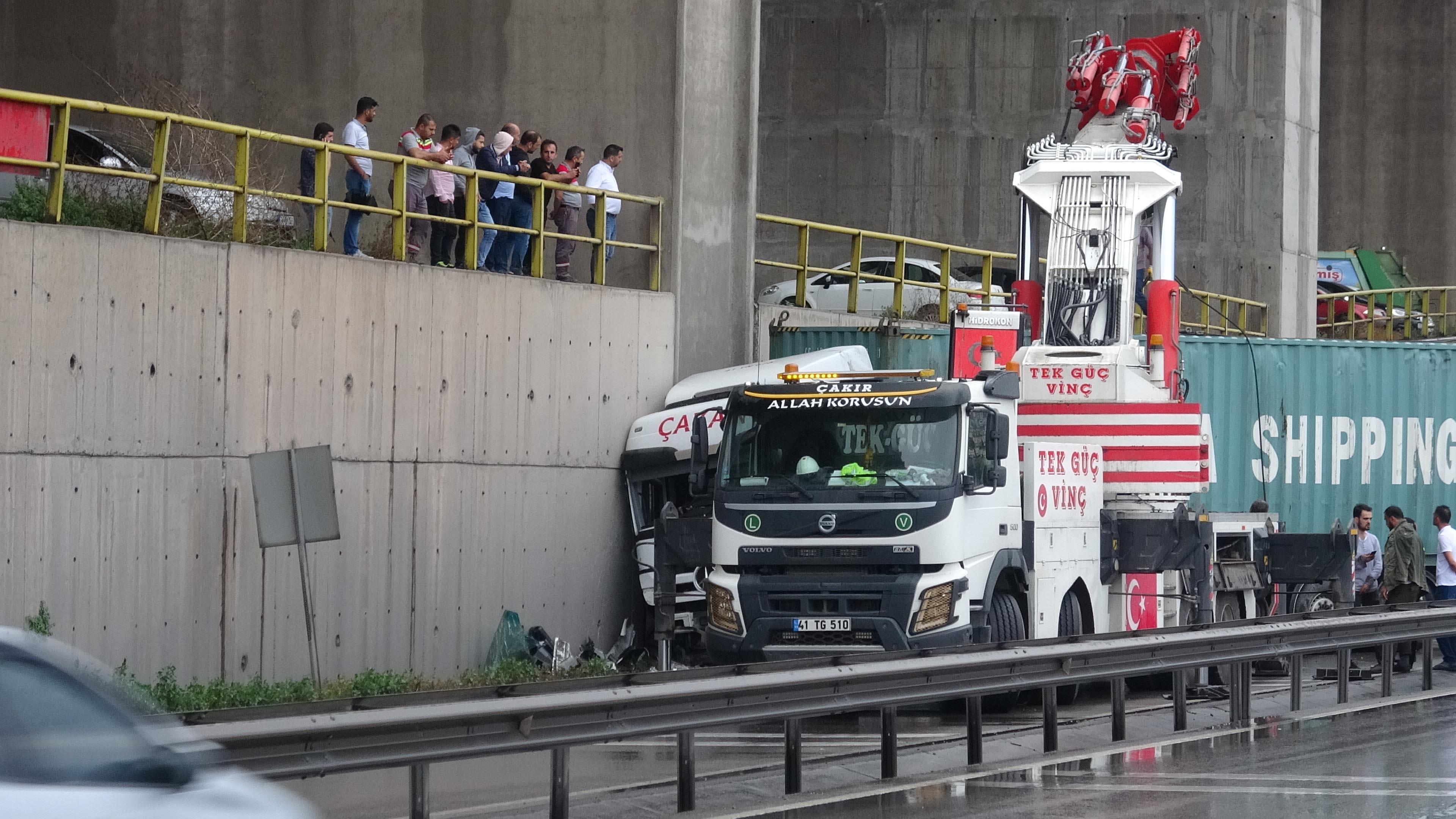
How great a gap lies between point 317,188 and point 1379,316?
91.6ft

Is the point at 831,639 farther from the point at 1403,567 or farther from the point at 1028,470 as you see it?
the point at 1403,567

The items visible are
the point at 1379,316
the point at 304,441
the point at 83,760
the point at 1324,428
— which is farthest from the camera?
the point at 1379,316

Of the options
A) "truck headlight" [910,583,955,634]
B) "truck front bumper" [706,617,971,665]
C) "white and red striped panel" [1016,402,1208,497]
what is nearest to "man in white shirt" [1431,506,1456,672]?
"white and red striped panel" [1016,402,1208,497]

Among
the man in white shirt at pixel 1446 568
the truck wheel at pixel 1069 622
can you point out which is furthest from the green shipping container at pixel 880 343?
the truck wheel at pixel 1069 622

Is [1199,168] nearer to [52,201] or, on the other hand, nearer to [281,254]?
[281,254]

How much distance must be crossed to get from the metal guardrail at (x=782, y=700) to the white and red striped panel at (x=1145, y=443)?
1918mm

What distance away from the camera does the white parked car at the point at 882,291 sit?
26859 millimetres

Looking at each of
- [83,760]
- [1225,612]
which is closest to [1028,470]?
[1225,612]

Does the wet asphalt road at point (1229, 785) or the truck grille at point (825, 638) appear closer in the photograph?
the wet asphalt road at point (1229, 785)

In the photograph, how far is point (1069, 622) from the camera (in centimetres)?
1628

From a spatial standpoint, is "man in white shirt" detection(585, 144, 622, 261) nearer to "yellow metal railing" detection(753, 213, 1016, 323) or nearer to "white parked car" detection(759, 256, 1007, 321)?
"yellow metal railing" detection(753, 213, 1016, 323)

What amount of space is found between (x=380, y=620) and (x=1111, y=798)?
8.61m

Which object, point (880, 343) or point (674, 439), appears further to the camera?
point (880, 343)

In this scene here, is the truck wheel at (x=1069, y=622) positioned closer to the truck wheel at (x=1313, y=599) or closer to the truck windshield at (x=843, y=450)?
the truck windshield at (x=843, y=450)
